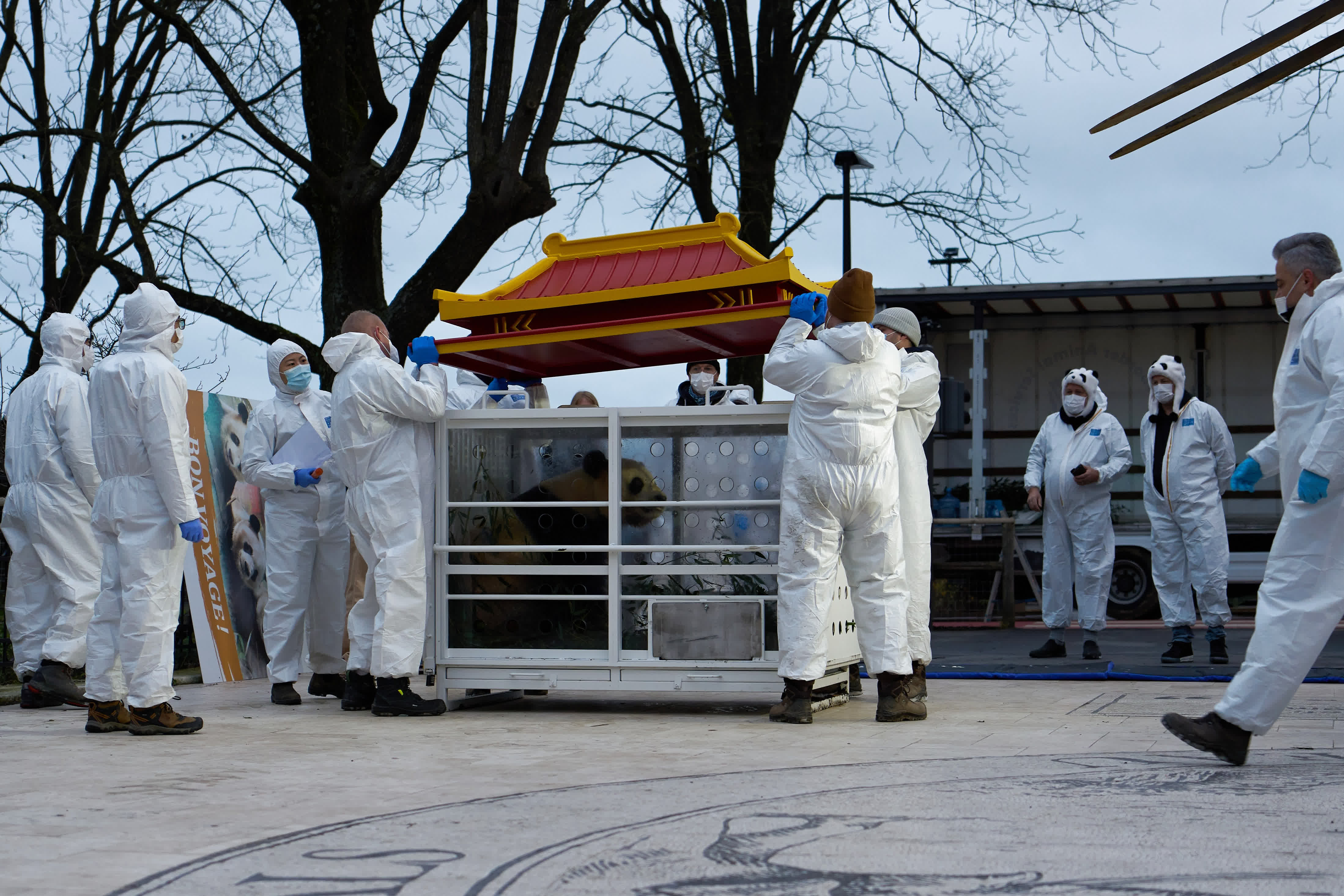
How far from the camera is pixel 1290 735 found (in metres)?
5.58

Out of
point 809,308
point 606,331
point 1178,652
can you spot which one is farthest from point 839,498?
point 1178,652

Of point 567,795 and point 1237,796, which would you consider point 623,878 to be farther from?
point 1237,796

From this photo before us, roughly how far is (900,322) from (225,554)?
4.81 m

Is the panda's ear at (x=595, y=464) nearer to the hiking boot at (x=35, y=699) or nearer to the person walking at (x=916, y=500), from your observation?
the person walking at (x=916, y=500)

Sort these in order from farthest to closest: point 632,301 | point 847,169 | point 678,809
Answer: point 847,169, point 632,301, point 678,809

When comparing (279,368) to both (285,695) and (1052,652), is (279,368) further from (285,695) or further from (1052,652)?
(1052,652)

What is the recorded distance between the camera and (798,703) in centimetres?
617

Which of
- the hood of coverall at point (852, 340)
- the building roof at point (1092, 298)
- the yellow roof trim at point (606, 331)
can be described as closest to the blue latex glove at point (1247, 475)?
the hood of coverall at point (852, 340)

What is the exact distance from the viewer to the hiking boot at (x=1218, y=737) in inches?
184

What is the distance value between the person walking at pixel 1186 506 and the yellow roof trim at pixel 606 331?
13.4ft

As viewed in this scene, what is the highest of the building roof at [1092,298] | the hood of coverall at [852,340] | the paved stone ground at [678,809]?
the building roof at [1092,298]

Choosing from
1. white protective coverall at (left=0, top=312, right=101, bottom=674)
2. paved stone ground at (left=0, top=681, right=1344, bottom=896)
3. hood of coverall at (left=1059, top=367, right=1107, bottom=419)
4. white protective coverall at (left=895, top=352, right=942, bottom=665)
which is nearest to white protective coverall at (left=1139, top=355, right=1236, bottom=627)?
hood of coverall at (left=1059, top=367, right=1107, bottom=419)

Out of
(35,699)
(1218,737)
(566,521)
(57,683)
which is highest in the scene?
(566,521)

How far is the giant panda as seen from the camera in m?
6.79
